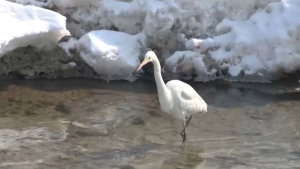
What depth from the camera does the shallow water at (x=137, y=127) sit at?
520 centimetres

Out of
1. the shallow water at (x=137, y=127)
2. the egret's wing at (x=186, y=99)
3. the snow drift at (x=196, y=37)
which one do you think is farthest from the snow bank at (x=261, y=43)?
the egret's wing at (x=186, y=99)

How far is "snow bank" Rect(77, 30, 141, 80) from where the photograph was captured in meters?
7.70

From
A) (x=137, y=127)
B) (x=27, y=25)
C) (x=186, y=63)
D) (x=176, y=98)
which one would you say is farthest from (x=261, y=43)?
(x=27, y=25)

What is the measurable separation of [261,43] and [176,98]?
2382 millimetres

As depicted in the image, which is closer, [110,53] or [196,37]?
[110,53]

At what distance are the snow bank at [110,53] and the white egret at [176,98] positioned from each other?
1.87m

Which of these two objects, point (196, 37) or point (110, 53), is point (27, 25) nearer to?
point (110, 53)

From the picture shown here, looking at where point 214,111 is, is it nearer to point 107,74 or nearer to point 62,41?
point 107,74

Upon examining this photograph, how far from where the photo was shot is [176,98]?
19.3ft

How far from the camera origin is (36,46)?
7844mm

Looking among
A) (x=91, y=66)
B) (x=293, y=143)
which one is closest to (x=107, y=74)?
(x=91, y=66)

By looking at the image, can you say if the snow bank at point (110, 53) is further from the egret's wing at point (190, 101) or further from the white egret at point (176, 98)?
the egret's wing at point (190, 101)

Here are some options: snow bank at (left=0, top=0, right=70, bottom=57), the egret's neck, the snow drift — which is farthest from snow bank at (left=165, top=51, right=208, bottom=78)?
the egret's neck

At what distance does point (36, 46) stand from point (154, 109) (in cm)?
229
